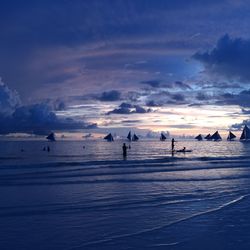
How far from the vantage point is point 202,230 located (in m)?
11.8

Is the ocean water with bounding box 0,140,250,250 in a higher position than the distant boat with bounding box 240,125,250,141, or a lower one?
lower

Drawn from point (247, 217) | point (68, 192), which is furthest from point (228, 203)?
point (68, 192)

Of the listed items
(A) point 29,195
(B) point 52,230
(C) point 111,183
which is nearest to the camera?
(B) point 52,230

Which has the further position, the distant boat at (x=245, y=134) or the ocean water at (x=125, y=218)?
the distant boat at (x=245, y=134)

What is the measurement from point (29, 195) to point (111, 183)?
6.39m

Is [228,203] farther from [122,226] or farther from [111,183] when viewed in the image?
[111,183]

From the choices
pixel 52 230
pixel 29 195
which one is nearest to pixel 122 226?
pixel 52 230

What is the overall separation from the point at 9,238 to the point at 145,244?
3.75m

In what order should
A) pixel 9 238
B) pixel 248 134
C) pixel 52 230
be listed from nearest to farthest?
pixel 9 238
pixel 52 230
pixel 248 134

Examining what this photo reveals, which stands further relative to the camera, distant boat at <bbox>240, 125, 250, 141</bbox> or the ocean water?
distant boat at <bbox>240, 125, 250, 141</bbox>

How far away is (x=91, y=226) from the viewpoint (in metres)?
12.2

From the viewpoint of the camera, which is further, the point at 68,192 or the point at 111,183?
the point at 111,183

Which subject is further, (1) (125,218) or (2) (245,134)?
(2) (245,134)

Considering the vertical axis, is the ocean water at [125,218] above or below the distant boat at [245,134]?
below
